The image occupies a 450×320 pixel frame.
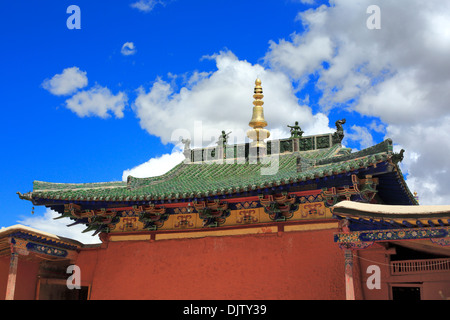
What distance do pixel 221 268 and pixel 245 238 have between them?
896 mm

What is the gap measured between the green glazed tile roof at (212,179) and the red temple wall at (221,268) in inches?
52.3

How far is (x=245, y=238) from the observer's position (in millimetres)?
11555

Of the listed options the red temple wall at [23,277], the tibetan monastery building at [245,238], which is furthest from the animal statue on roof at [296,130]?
the red temple wall at [23,277]

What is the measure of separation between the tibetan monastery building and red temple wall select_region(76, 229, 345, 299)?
0.02 metres

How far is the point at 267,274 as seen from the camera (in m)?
11.0

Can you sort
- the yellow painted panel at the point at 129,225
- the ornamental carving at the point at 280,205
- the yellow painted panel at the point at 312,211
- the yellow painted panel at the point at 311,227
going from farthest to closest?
1. the yellow painted panel at the point at 129,225
2. the ornamental carving at the point at 280,205
3. the yellow painted panel at the point at 312,211
4. the yellow painted panel at the point at 311,227

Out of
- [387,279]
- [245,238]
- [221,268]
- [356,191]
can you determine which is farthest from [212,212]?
[387,279]

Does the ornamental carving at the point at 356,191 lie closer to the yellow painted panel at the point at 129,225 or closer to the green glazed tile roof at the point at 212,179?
the green glazed tile roof at the point at 212,179

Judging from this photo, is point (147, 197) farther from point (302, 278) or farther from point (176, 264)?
point (302, 278)

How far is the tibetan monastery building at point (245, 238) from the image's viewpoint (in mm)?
9203

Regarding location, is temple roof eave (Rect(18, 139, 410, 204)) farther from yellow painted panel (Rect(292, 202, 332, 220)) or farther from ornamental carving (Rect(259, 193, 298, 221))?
yellow painted panel (Rect(292, 202, 332, 220))

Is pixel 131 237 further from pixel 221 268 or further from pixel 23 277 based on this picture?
pixel 23 277
